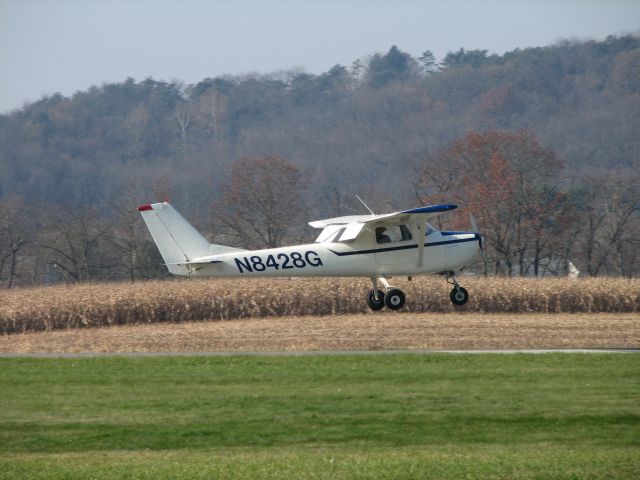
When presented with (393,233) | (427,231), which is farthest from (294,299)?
(427,231)

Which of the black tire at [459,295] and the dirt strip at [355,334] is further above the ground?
the black tire at [459,295]

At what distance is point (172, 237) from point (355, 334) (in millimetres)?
7057

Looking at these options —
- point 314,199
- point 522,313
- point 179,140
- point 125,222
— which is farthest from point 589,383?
point 179,140

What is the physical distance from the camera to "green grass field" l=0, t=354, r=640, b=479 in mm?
13148

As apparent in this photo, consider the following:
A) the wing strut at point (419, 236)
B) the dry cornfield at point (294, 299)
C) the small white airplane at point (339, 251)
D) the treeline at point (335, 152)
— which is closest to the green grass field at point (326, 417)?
the small white airplane at point (339, 251)

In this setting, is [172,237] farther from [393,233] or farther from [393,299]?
[393,299]

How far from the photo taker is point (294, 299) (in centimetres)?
3688

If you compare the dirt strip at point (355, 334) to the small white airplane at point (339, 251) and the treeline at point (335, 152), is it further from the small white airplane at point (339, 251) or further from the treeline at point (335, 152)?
the treeline at point (335, 152)

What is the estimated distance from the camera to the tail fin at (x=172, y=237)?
25.4m

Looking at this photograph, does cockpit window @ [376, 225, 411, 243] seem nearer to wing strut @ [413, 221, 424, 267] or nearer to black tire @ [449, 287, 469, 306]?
wing strut @ [413, 221, 424, 267]

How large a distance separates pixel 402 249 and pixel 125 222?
97.4ft

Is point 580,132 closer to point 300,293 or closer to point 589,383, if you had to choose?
point 300,293

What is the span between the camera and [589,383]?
65.5 ft

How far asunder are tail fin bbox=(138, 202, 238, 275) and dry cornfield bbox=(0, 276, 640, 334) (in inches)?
432
